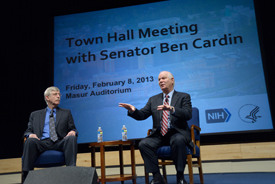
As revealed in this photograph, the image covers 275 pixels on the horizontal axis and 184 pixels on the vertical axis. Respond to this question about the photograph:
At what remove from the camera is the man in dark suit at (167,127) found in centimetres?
254

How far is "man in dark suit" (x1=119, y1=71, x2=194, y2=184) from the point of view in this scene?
254cm

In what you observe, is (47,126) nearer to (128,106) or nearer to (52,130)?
(52,130)

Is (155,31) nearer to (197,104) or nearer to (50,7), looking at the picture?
(197,104)

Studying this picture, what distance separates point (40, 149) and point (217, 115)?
261 cm

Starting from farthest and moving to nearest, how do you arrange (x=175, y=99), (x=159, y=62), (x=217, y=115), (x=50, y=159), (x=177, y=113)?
(x=159, y=62), (x=217, y=115), (x=175, y=99), (x=50, y=159), (x=177, y=113)

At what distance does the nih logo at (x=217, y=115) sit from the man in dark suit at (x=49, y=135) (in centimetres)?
213

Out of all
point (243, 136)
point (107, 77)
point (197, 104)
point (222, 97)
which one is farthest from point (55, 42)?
point (243, 136)

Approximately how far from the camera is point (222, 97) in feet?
13.8

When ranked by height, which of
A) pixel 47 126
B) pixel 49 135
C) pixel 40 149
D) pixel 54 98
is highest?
pixel 54 98

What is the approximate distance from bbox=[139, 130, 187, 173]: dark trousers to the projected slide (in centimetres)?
166

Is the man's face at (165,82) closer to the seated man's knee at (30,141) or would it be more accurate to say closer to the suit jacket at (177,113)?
the suit jacket at (177,113)

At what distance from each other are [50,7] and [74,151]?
3.43m

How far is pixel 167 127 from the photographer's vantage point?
2.81 m

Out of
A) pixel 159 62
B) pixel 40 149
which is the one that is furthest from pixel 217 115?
pixel 40 149
